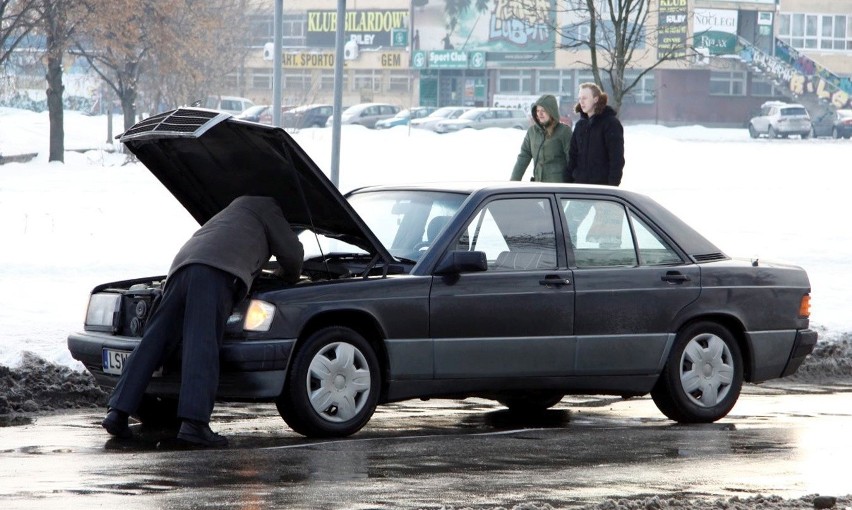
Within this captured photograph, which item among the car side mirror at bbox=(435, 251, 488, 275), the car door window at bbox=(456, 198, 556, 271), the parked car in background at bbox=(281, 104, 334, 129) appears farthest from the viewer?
the parked car in background at bbox=(281, 104, 334, 129)

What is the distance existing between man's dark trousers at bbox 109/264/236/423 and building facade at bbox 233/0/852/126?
71323 millimetres

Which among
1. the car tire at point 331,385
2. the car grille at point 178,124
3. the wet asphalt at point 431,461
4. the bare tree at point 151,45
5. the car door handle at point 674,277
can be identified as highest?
the bare tree at point 151,45

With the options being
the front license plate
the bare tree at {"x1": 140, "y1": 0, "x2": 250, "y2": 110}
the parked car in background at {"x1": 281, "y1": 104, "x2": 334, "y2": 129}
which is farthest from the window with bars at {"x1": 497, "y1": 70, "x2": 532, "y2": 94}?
the front license plate

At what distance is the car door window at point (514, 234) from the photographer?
28.6ft

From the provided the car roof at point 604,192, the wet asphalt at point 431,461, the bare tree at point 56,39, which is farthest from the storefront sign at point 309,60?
the wet asphalt at point 431,461

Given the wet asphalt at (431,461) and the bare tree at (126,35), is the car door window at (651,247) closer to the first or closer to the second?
the wet asphalt at (431,461)

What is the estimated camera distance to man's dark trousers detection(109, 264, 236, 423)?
7.65 meters

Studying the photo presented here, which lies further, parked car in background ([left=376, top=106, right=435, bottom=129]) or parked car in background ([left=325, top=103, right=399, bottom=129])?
parked car in background ([left=325, top=103, right=399, bottom=129])

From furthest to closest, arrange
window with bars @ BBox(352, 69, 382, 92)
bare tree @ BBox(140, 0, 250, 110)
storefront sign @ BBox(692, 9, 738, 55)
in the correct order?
window with bars @ BBox(352, 69, 382, 92), storefront sign @ BBox(692, 9, 738, 55), bare tree @ BBox(140, 0, 250, 110)

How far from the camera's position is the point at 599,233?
9.23 m

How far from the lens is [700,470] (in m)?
7.24

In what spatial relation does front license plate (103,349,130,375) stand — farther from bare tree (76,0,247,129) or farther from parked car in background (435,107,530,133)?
parked car in background (435,107,530,133)

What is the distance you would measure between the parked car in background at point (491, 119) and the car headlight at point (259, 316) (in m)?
59.4

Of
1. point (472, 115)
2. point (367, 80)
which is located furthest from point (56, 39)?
point (367, 80)
